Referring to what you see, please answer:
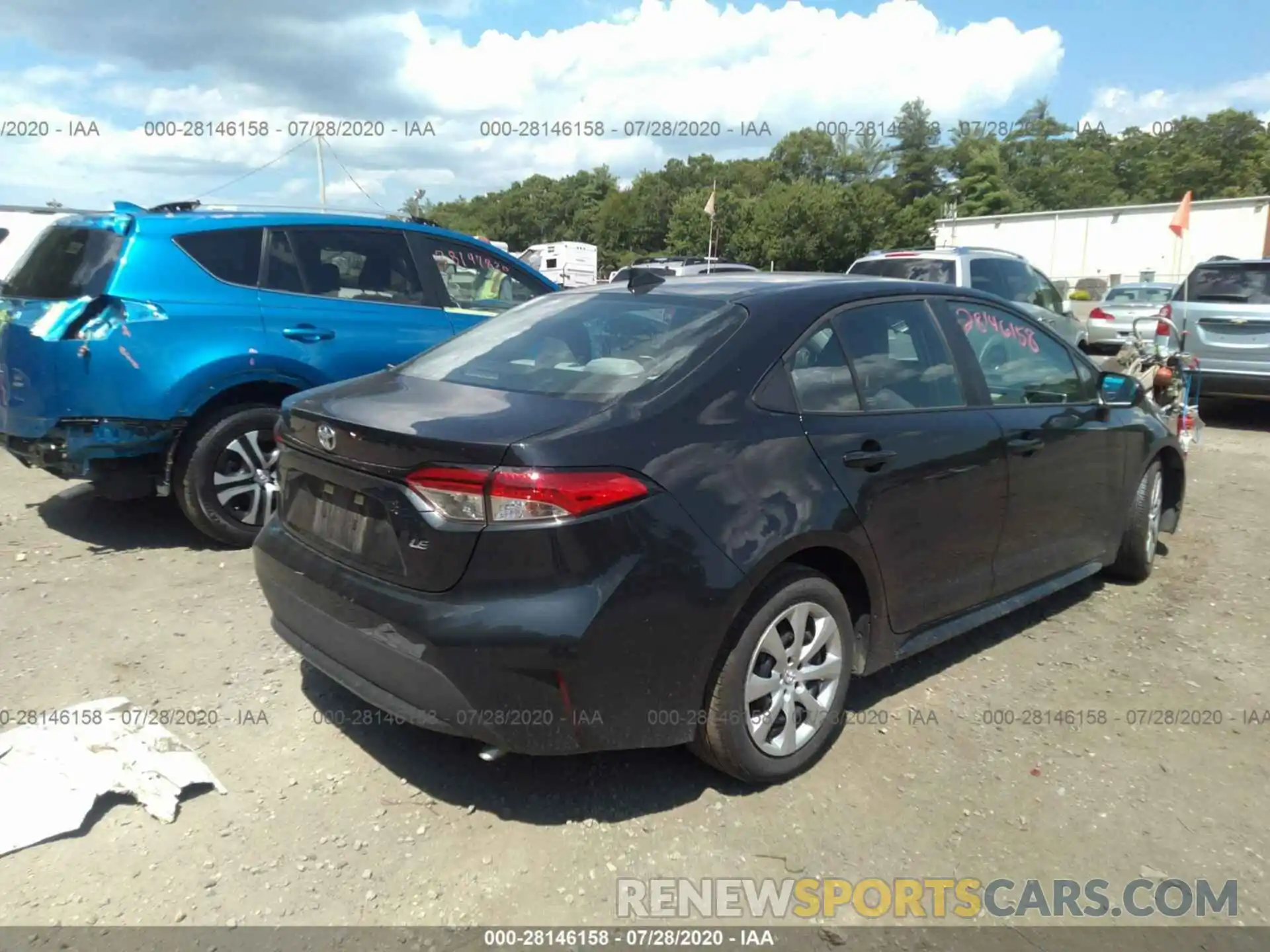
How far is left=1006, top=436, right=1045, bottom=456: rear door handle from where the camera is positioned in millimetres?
3898

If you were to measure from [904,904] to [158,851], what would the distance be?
2.14 meters

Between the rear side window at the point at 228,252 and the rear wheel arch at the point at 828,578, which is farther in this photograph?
the rear side window at the point at 228,252

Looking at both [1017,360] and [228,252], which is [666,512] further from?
[228,252]

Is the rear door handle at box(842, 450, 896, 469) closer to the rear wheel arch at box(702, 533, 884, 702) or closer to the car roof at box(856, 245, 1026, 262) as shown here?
the rear wheel arch at box(702, 533, 884, 702)

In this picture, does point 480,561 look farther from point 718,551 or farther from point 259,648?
point 259,648

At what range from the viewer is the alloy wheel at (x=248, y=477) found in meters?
5.09

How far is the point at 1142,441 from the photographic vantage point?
4.85 metres

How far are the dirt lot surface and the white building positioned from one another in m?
40.5

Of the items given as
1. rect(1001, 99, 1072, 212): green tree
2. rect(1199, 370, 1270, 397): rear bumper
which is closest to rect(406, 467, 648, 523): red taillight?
rect(1199, 370, 1270, 397): rear bumper

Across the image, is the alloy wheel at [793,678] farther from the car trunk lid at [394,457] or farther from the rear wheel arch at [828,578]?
the car trunk lid at [394,457]

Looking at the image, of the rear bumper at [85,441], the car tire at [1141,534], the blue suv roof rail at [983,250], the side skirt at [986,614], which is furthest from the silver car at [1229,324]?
the rear bumper at [85,441]

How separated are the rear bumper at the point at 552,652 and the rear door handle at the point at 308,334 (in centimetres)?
286

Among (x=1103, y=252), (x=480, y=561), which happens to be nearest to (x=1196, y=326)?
(x=480, y=561)

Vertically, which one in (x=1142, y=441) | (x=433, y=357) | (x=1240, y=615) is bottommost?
(x=1240, y=615)
